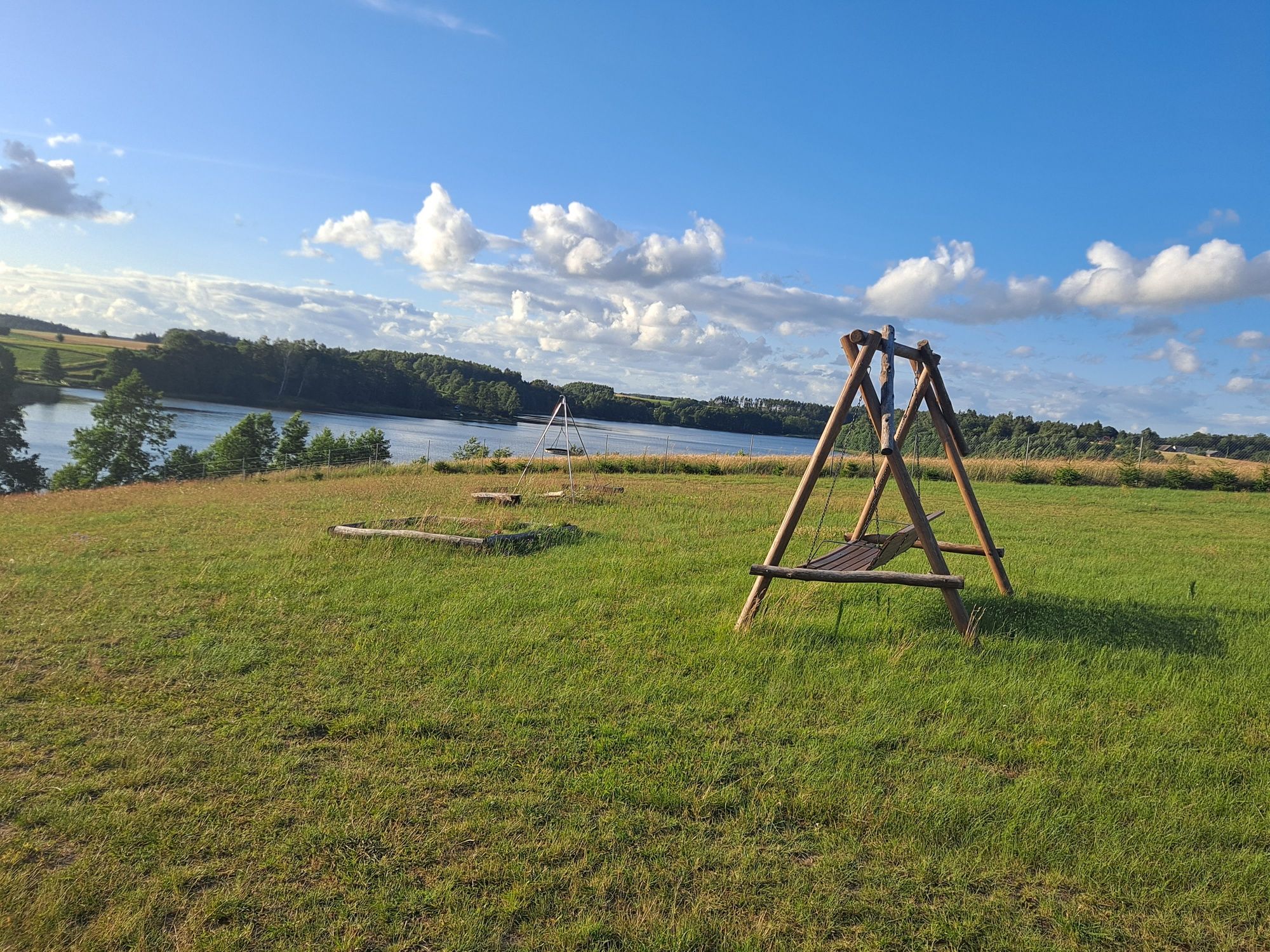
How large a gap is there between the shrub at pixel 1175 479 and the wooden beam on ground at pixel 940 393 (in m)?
20.3

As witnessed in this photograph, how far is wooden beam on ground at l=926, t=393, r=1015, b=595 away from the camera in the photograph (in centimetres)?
730

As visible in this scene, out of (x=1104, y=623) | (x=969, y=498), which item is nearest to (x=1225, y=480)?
(x=969, y=498)

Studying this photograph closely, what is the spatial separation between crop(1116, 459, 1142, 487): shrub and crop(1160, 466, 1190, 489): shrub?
31.3 inches

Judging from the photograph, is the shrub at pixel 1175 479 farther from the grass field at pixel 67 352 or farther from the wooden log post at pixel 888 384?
the grass field at pixel 67 352

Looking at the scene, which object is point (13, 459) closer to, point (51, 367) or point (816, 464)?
point (51, 367)

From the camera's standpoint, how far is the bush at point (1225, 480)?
22.8 m

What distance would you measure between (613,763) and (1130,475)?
25.3 m

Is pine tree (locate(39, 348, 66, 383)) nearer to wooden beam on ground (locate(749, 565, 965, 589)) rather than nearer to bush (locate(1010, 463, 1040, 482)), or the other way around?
bush (locate(1010, 463, 1040, 482))

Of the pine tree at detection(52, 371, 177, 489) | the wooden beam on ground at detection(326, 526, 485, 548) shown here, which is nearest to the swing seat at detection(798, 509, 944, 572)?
the wooden beam on ground at detection(326, 526, 485, 548)

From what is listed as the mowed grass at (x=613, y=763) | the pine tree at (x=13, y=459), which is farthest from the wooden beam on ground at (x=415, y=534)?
the pine tree at (x=13, y=459)

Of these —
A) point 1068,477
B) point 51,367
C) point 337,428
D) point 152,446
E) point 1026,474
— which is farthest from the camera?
point 51,367

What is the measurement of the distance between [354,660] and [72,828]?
2065mm

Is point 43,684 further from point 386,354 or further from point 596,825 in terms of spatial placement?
point 386,354

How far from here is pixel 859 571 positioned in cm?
573
